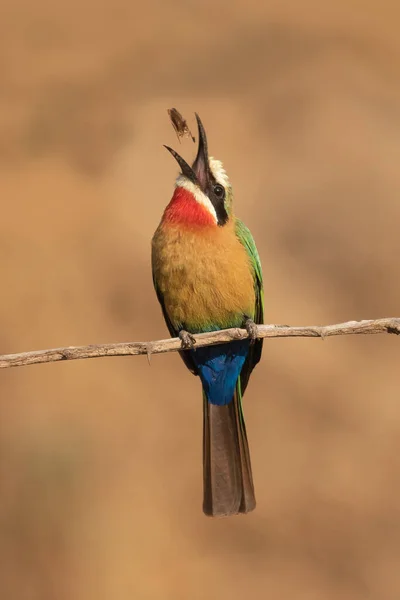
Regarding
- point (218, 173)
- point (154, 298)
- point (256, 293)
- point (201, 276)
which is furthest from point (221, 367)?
point (154, 298)

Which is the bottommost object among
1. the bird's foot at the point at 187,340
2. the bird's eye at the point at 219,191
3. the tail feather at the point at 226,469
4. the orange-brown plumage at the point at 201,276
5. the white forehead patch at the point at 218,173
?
the tail feather at the point at 226,469

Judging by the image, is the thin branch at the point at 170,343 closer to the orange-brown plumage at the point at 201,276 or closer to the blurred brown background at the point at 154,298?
the orange-brown plumage at the point at 201,276

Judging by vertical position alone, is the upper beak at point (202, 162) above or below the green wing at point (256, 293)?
above

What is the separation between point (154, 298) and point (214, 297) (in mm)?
3375

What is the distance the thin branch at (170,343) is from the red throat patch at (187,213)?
71cm

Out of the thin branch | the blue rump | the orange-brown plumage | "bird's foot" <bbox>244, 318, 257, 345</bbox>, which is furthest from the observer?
the blue rump

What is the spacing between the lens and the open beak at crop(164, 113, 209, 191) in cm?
483

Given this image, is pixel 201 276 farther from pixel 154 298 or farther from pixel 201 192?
pixel 154 298

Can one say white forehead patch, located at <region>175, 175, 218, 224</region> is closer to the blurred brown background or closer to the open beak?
the open beak

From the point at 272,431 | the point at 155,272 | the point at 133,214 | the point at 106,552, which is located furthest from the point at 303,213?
the point at 155,272

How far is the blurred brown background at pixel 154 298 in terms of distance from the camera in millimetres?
6848

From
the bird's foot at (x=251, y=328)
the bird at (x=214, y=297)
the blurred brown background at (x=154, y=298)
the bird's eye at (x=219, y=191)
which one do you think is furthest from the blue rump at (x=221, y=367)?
the blurred brown background at (x=154, y=298)

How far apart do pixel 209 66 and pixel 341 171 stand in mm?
2109

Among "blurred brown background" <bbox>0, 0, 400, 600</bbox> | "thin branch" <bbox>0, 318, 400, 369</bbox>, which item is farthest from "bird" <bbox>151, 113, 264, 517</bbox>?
Answer: "blurred brown background" <bbox>0, 0, 400, 600</bbox>
